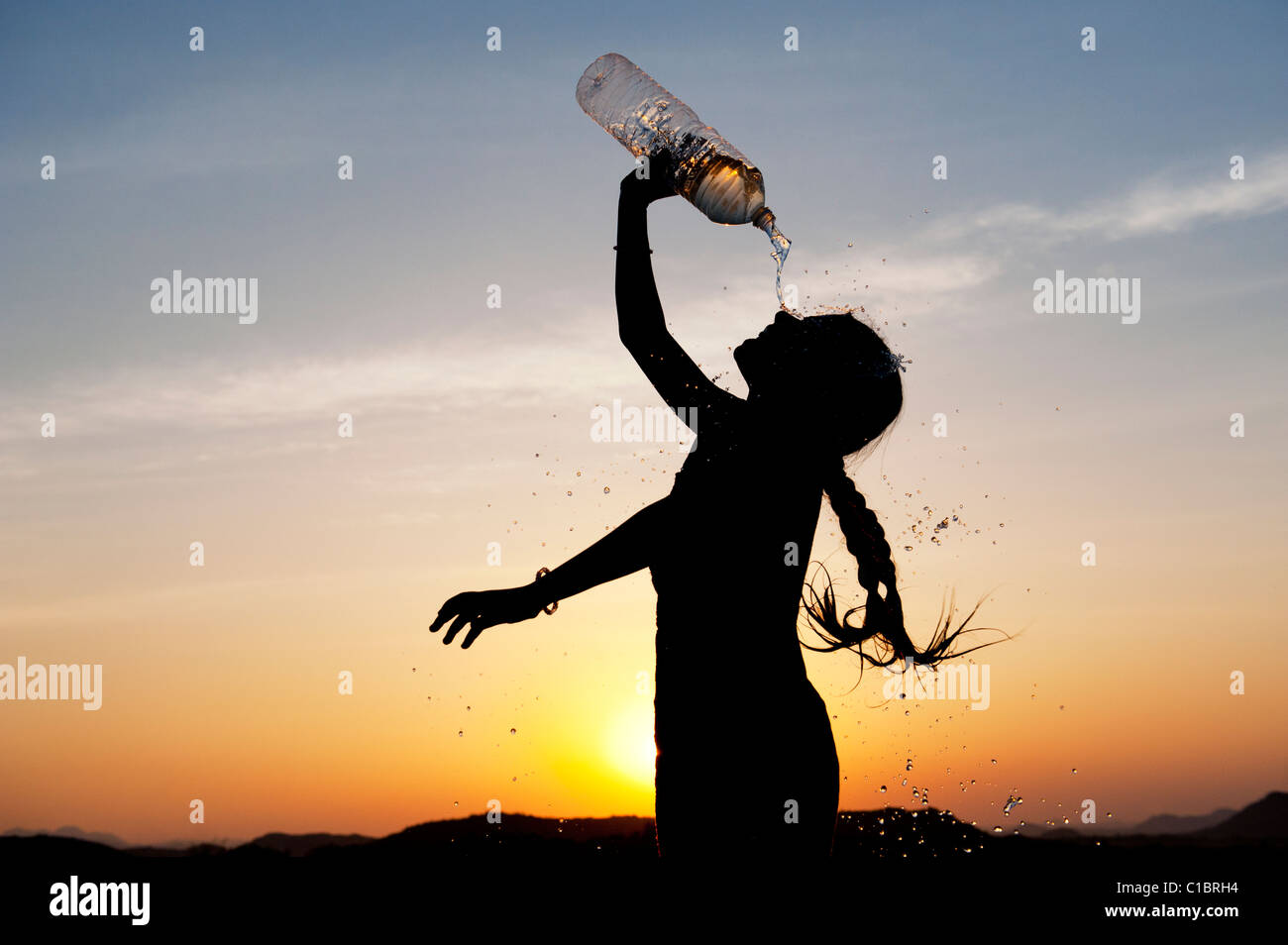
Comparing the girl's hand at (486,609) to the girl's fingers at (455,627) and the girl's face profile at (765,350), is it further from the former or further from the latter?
the girl's face profile at (765,350)

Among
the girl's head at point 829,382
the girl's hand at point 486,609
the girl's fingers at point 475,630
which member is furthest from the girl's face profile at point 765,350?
the girl's fingers at point 475,630

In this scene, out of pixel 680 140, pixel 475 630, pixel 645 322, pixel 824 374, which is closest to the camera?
pixel 475 630

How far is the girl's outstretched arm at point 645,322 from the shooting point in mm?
3910

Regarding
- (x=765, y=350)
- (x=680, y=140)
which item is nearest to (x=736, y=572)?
(x=765, y=350)

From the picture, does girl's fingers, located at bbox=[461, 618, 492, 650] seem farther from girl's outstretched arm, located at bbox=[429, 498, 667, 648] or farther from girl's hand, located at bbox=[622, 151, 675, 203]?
girl's hand, located at bbox=[622, 151, 675, 203]

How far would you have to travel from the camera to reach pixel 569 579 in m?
3.81

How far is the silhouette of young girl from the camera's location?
3.66m

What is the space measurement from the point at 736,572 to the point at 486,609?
31.2 inches

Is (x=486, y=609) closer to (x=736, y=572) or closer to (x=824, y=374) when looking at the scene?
(x=736, y=572)

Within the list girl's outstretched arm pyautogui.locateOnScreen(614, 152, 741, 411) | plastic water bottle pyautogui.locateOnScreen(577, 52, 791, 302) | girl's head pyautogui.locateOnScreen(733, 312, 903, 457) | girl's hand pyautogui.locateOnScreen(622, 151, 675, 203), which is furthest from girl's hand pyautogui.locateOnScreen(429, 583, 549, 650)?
plastic water bottle pyautogui.locateOnScreen(577, 52, 791, 302)

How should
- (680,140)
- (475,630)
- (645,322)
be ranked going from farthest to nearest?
1. (680,140)
2. (645,322)
3. (475,630)
